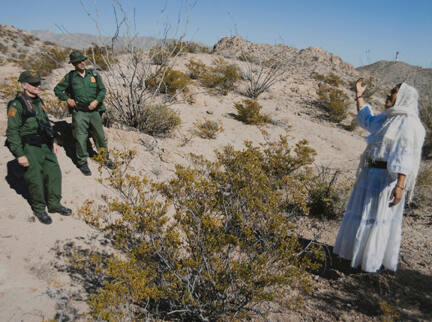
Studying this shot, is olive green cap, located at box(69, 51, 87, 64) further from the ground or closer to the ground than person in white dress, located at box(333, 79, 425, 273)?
further from the ground

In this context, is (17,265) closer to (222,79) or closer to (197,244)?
(197,244)

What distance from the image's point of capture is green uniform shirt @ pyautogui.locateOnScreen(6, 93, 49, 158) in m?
2.68

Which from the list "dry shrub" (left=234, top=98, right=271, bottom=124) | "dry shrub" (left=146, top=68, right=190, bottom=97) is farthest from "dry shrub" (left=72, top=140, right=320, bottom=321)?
"dry shrub" (left=146, top=68, right=190, bottom=97)

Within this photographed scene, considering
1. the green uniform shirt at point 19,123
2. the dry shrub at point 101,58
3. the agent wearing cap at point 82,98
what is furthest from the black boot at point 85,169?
the dry shrub at point 101,58

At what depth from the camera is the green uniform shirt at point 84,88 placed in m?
3.46

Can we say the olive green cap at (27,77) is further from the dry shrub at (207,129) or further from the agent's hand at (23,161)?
the dry shrub at (207,129)

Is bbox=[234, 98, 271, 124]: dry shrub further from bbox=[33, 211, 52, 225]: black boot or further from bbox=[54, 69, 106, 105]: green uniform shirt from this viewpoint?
bbox=[33, 211, 52, 225]: black boot

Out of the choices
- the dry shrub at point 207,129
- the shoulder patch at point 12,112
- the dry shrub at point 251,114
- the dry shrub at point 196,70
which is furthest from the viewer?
the dry shrub at point 196,70

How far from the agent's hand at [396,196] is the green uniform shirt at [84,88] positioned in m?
3.53

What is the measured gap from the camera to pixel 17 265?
2.62 meters

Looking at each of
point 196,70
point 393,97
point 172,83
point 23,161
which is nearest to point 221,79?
point 196,70

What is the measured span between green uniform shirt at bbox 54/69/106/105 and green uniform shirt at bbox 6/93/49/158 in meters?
0.58

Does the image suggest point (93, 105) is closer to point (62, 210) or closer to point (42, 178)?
point (42, 178)

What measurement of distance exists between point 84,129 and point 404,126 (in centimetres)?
366
